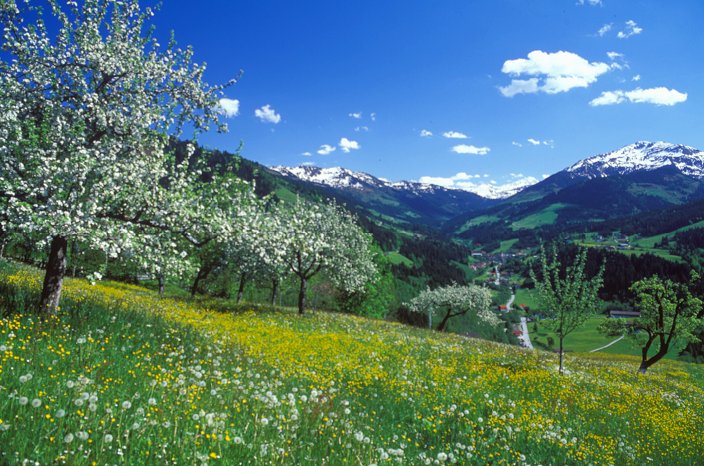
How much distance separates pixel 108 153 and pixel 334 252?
80.9ft

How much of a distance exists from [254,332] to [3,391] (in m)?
13.8

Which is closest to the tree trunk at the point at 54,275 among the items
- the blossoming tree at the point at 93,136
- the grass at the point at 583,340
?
the blossoming tree at the point at 93,136

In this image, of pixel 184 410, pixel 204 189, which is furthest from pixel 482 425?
pixel 204 189

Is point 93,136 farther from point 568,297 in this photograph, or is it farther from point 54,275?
point 568,297

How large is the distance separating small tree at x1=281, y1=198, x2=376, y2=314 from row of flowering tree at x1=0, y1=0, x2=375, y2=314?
1756 cm

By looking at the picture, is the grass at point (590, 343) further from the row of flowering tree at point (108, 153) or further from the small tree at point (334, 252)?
the row of flowering tree at point (108, 153)

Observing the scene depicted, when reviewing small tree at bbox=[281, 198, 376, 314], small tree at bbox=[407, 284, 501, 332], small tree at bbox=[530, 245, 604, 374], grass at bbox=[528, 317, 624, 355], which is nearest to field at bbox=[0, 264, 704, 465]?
small tree at bbox=[530, 245, 604, 374]

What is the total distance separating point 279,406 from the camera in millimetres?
7980

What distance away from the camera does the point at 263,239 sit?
14141 millimetres

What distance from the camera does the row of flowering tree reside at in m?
10.3

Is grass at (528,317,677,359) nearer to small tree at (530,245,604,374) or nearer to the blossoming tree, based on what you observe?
small tree at (530,245,604,374)

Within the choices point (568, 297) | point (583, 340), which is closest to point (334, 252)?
point (568, 297)

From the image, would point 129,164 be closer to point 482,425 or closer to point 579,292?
point 482,425

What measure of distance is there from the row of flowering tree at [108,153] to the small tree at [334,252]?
17560 millimetres
